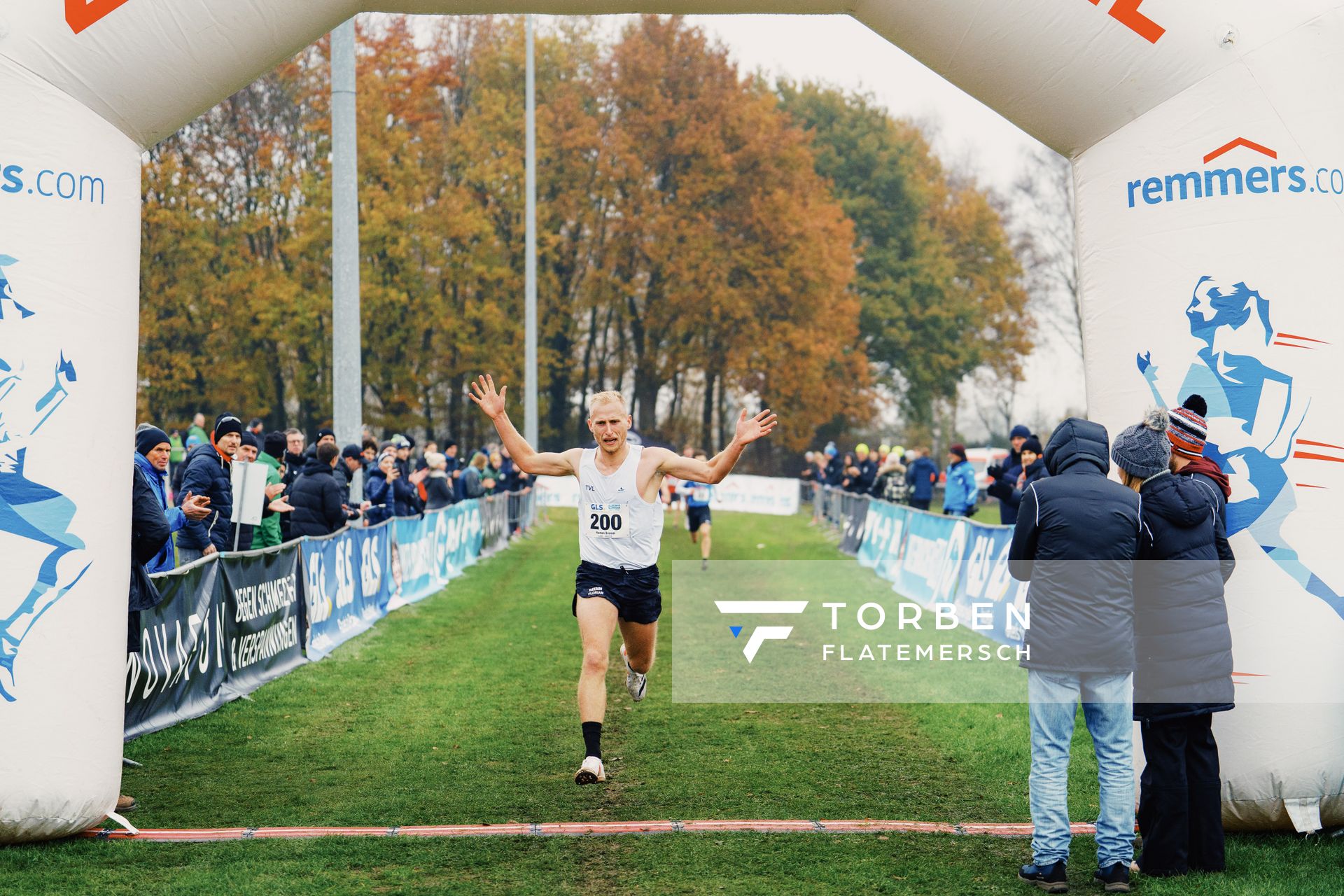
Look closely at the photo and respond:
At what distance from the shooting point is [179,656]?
9.27 m

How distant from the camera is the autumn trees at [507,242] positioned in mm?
38469

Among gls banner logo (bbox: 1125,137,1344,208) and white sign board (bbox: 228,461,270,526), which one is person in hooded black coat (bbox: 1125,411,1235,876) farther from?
white sign board (bbox: 228,461,270,526)

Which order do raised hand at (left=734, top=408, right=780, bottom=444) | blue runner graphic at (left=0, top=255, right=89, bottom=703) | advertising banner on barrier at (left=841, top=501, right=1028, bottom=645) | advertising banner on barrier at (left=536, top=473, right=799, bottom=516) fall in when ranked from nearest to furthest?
blue runner graphic at (left=0, top=255, right=89, bottom=703) → raised hand at (left=734, top=408, right=780, bottom=444) → advertising banner on barrier at (left=841, top=501, right=1028, bottom=645) → advertising banner on barrier at (left=536, top=473, right=799, bottom=516)

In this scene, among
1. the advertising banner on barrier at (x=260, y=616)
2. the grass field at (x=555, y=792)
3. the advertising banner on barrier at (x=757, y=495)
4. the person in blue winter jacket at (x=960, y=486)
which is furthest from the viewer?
the advertising banner on barrier at (x=757, y=495)

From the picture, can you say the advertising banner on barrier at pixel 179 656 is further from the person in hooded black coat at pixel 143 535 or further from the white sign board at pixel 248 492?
the white sign board at pixel 248 492

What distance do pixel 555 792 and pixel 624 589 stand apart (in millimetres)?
1176

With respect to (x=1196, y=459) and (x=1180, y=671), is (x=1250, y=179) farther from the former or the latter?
(x=1180, y=671)

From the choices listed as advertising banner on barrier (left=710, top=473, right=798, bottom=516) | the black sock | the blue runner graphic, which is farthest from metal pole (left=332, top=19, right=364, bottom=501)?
advertising banner on barrier (left=710, top=473, right=798, bottom=516)

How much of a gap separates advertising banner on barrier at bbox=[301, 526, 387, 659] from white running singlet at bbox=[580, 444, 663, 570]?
5545 millimetres

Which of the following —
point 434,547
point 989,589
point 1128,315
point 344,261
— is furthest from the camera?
point 434,547

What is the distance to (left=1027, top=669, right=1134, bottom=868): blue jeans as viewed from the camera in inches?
227

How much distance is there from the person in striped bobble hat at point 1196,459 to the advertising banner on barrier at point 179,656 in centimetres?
593

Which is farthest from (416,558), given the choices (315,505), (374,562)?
(315,505)

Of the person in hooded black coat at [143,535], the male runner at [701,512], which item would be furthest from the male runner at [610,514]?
the male runner at [701,512]
